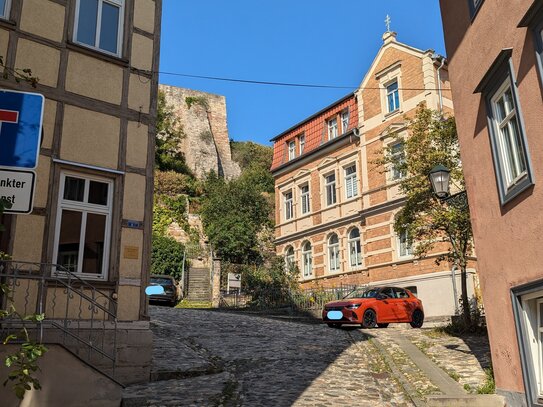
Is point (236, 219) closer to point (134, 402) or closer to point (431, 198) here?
point (431, 198)

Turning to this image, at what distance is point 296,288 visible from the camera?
28734mm

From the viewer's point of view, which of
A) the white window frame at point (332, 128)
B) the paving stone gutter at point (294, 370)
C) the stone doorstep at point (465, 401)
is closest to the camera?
the stone doorstep at point (465, 401)

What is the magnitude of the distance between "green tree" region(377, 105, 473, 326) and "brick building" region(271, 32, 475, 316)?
277 inches

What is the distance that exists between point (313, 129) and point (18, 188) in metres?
30.7

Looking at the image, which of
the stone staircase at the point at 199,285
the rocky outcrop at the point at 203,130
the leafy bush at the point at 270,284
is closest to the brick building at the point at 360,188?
the leafy bush at the point at 270,284

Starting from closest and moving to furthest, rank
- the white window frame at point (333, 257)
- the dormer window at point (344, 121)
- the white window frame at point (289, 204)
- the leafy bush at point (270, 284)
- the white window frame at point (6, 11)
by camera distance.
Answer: the white window frame at point (6, 11), the leafy bush at point (270, 284), the white window frame at point (333, 257), the dormer window at point (344, 121), the white window frame at point (289, 204)

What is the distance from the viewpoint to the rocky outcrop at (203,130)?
195 ft

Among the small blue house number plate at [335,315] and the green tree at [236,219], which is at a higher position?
the green tree at [236,219]

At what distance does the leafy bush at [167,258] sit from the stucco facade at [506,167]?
31.3 m

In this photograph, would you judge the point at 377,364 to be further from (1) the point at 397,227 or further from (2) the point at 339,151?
(2) the point at 339,151

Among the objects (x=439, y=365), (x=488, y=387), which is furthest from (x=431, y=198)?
(x=488, y=387)

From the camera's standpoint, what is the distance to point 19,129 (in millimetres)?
4043

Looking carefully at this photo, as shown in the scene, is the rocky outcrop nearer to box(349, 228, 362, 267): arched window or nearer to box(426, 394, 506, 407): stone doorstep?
box(349, 228, 362, 267): arched window

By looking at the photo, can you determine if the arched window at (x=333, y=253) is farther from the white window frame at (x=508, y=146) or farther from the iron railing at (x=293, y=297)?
the white window frame at (x=508, y=146)
